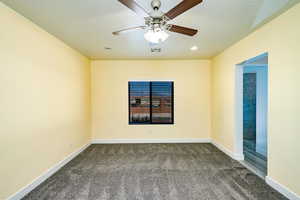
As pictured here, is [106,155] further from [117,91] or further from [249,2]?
[249,2]

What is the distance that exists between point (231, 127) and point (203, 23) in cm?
251

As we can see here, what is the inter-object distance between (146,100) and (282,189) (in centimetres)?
378

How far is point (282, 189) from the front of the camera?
226cm

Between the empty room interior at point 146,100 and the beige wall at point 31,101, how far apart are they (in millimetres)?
17

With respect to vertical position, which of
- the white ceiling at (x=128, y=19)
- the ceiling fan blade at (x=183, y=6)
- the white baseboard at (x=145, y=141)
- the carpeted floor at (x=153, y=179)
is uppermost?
the white ceiling at (x=128, y=19)

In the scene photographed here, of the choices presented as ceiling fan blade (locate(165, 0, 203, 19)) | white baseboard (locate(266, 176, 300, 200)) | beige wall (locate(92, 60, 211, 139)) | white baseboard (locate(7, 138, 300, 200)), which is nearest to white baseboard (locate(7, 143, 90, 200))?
white baseboard (locate(7, 138, 300, 200))

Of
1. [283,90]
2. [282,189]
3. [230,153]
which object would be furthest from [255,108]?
[282,189]

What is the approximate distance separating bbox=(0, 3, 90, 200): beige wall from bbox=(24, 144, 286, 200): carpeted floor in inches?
17.0

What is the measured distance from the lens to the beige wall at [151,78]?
501cm

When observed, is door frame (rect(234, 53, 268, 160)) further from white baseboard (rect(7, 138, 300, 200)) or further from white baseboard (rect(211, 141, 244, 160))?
white baseboard (rect(7, 138, 300, 200))

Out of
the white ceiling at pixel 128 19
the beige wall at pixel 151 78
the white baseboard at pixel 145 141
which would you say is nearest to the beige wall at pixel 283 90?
the white ceiling at pixel 128 19

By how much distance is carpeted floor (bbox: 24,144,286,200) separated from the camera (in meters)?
2.29

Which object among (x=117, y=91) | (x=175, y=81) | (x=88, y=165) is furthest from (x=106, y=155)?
(x=175, y=81)

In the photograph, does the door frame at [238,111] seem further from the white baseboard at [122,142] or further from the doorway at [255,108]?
the doorway at [255,108]
